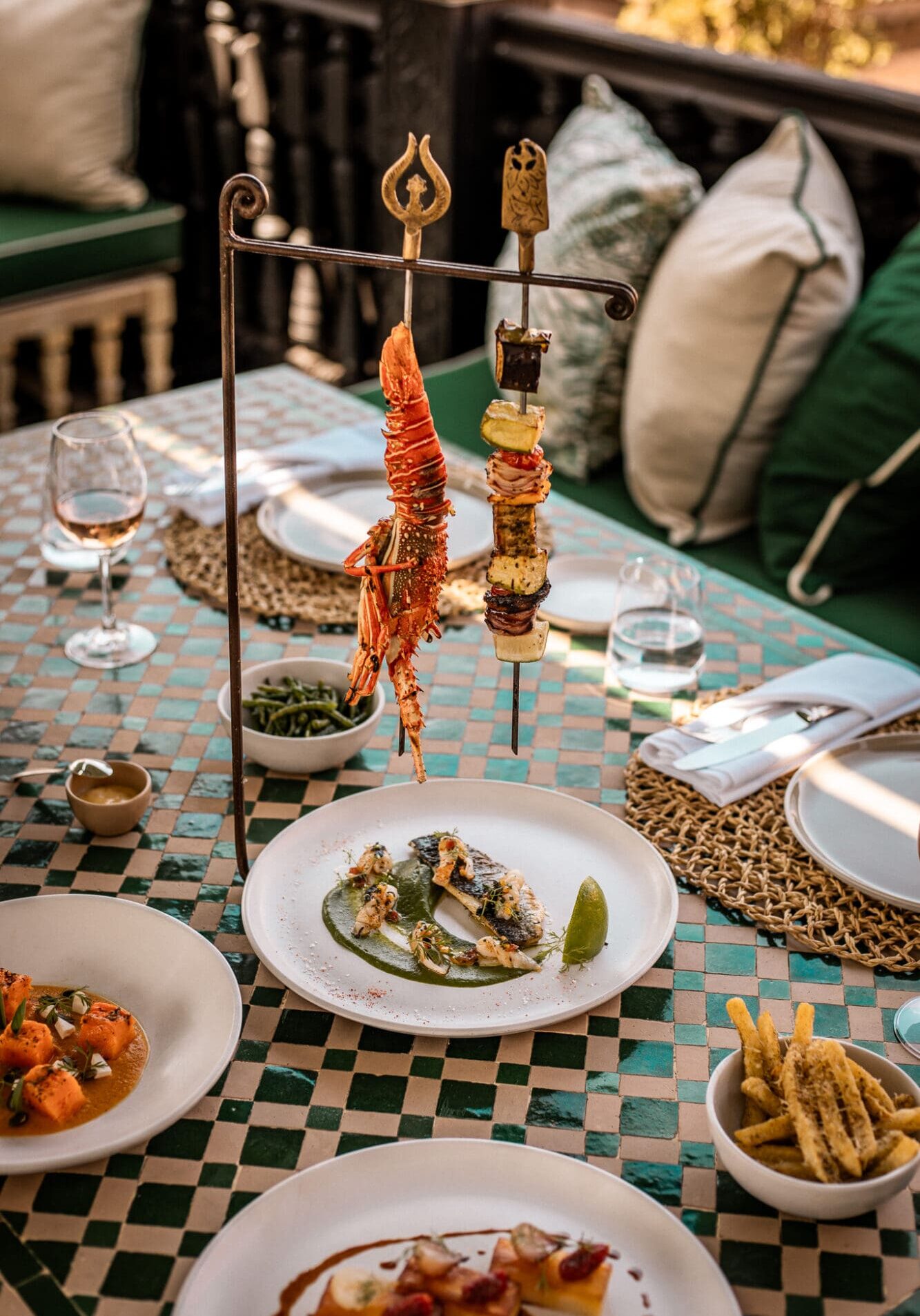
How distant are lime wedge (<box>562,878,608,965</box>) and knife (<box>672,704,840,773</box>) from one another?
29 cm

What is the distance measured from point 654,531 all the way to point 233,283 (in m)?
1.59

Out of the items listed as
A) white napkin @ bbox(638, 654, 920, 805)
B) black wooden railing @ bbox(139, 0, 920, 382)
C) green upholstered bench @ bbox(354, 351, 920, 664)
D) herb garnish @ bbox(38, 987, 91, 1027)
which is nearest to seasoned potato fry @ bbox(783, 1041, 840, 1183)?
white napkin @ bbox(638, 654, 920, 805)

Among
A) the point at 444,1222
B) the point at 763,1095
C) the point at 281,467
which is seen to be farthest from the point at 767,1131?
the point at 281,467

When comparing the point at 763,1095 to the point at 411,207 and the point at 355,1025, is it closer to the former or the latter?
the point at 355,1025

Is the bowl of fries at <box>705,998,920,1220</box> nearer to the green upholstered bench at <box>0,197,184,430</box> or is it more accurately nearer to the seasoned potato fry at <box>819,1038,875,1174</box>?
the seasoned potato fry at <box>819,1038,875,1174</box>

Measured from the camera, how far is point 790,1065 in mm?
908

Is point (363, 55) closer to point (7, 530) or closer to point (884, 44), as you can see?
point (7, 530)

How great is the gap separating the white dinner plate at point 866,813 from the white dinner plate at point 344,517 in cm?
56

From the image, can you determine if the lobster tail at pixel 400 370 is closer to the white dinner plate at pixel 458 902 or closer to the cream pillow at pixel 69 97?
the white dinner plate at pixel 458 902

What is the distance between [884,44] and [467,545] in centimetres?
448

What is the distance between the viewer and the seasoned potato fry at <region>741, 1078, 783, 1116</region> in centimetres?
91

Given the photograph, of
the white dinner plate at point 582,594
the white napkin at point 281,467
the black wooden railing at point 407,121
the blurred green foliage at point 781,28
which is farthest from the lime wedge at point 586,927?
the blurred green foliage at point 781,28

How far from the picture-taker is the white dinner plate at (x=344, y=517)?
173 centimetres

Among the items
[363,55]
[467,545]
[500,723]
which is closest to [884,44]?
[363,55]
